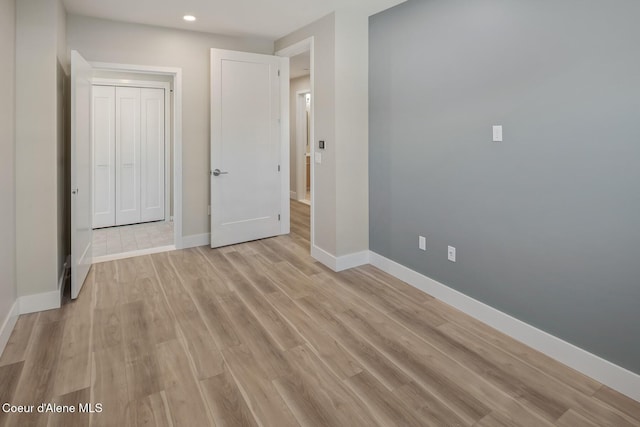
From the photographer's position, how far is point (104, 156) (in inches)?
206

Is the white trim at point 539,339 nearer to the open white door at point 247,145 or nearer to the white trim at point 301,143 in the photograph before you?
the open white door at point 247,145

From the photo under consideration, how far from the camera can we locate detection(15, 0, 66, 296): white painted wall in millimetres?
2615

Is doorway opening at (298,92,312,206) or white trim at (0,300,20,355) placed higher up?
doorway opening at (298,92,312,206)

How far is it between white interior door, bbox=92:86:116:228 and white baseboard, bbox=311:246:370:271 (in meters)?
3.40

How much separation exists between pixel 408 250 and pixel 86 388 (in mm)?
2528

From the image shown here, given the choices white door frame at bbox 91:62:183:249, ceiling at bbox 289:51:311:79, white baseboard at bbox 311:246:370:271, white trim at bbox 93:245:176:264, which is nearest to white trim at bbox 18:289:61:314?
white trim at bbox 93:245:176:264

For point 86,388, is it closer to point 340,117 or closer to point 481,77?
point 340,117

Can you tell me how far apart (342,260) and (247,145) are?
186 centimetres

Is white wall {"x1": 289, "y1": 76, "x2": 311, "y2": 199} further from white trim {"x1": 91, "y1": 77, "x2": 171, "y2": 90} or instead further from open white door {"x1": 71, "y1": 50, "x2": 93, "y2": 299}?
open white door {"x1": 71, "y1": 50, "x2": 93, "y2": 299}

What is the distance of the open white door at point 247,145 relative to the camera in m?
4.22

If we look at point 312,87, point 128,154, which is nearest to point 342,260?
point 312,87

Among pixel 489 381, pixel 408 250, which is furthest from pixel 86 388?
pixel 408 250

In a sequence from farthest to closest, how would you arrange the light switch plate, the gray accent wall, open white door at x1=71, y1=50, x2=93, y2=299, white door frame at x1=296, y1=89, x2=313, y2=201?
white door frame at x1=296, y1=89, x2=313, y2=201
open white door at x1=71, y1=50, x2=93, y2=299
the light switch plate
the gray accent wall

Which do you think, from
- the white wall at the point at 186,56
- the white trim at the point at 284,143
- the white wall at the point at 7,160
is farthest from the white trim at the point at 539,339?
the white wall at the point at 7,160
